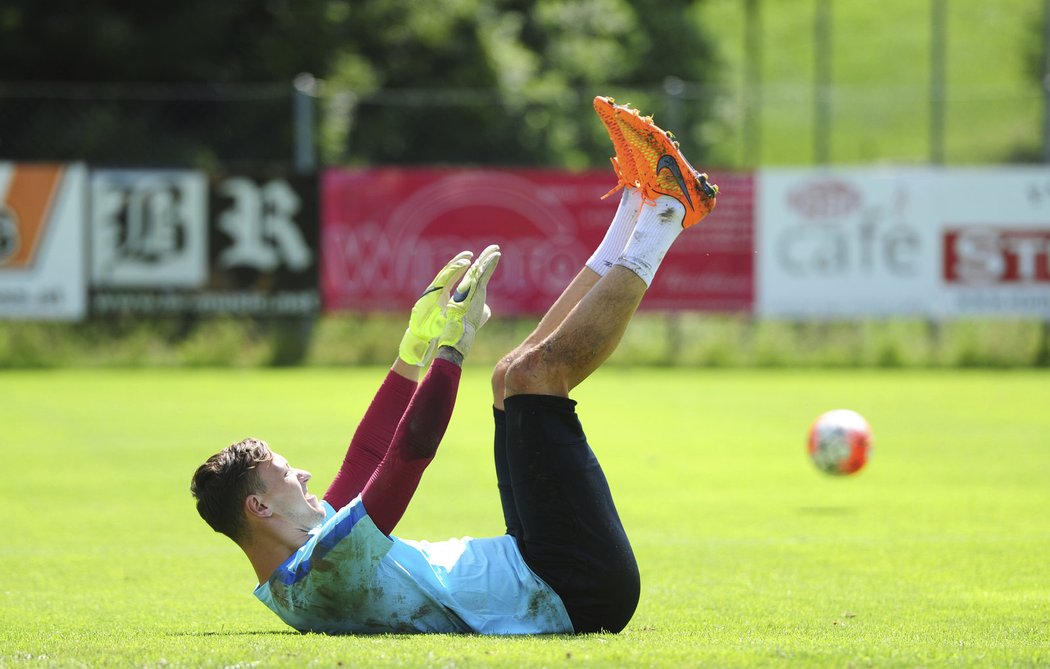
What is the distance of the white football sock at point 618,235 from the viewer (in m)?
6.33

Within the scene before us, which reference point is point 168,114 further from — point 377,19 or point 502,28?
point 502,28

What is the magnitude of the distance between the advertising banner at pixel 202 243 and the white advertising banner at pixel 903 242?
6.57 m

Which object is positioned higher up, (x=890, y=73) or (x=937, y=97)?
(x=890, y=73)

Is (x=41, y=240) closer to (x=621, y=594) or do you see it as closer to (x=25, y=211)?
(x=25, y=211)

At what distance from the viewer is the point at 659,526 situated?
30.9 feet

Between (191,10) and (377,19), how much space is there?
3.70 m

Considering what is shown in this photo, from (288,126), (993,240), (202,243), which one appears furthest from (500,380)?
(288,126)

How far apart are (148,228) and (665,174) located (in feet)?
50.7

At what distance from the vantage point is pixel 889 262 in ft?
69.8

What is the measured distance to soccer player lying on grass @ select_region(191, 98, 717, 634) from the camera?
5473 millimetres

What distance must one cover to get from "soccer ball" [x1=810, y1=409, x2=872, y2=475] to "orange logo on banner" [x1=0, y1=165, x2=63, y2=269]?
41.8 ft

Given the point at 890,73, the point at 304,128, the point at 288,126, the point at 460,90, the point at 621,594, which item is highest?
the point at 890,73

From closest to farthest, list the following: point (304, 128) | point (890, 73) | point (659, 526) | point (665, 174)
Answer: point (665, 174), point (659, 526), point (304, 128), point (890, 73)

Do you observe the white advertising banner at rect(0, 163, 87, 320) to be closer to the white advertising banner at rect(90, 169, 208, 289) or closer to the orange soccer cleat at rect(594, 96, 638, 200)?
the white advertising banner at rect(90, 169, 208, 289)
